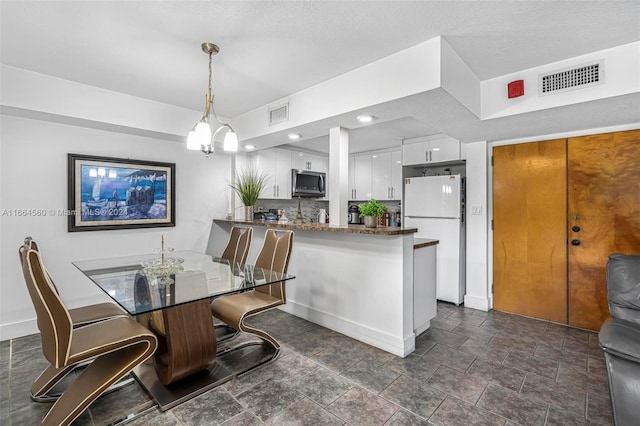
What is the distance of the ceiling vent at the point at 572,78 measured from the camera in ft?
7.50

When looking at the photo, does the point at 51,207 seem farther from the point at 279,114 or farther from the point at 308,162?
the point at 308,162

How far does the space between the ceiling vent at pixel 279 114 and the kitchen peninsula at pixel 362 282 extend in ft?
3.82

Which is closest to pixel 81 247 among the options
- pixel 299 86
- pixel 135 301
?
pixel 135 301

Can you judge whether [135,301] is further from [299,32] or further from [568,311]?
[568,311]

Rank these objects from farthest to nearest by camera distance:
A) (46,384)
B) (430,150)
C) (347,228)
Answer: (430,150) → (347,228) → (46,384)

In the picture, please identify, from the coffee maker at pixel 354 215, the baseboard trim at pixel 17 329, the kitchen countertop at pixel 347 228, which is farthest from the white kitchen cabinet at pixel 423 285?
the baseboard trim at pixel 17 329

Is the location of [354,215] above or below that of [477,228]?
above

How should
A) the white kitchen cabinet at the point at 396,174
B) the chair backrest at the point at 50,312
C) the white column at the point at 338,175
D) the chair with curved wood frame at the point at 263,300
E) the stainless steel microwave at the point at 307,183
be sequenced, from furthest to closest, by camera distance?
the stainless steel microwave at the point at 307,183 < the white kitchen cabinet at the point at 396,174 < the white column at the point at 338,175 < the chair with curved wood frame at the point at 263,300 < the chair backrest at the point at 50,312

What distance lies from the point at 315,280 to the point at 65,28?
292cm

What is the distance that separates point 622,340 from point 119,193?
15.0ft

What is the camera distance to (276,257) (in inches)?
110

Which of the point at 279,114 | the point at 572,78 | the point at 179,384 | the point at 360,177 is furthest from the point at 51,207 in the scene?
the point at 572,78

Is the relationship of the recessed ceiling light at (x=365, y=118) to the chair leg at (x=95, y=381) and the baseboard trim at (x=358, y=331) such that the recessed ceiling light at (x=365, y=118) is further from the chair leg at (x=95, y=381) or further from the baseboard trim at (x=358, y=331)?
the chair leg at (x=95, y=381)

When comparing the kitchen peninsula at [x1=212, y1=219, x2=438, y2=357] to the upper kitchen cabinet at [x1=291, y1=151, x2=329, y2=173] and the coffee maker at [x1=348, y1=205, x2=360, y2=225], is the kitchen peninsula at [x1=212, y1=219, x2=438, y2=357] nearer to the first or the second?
the upper kitchen cabinet at [x1=291, y1=151, x2=329, y2=173]
